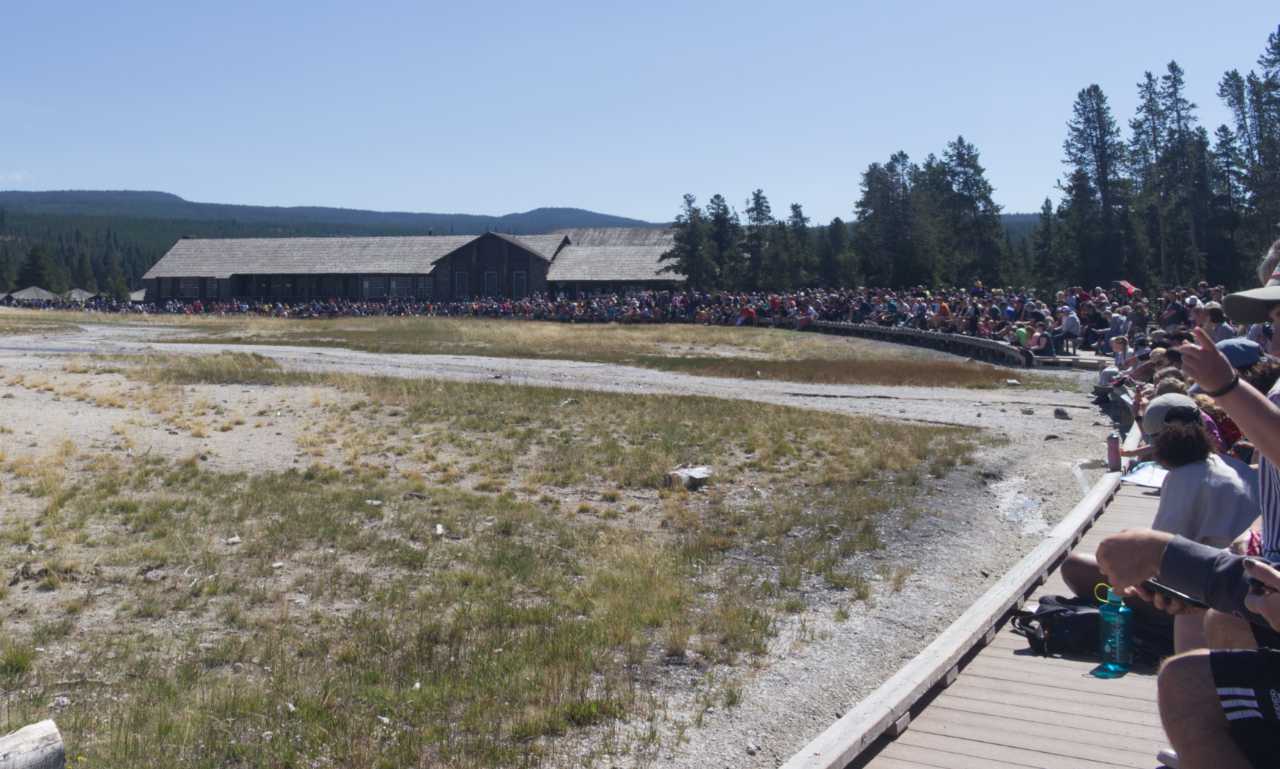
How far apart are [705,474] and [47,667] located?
9.02m

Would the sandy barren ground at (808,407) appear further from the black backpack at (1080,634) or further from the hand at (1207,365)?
the hand at (1207,365)

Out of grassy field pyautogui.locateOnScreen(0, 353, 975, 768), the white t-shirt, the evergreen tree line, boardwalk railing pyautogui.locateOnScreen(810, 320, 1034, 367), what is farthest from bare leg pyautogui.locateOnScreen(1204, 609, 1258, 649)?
the evergreen tree line

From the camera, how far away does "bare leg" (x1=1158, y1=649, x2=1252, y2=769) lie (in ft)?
11.3

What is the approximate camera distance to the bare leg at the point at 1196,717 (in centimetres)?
345

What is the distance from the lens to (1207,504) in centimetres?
592

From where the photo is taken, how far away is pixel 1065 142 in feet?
253

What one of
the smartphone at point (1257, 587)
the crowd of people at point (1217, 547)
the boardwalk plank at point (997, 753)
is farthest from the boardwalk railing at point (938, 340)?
the smartphone at point (1257, 587)

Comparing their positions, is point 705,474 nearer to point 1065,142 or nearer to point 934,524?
point 934,524

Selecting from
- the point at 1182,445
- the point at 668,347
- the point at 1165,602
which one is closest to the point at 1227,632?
the point at 1165,602

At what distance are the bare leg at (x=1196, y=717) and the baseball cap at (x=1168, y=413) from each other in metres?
3.02

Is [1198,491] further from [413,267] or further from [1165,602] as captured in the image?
[413,267]

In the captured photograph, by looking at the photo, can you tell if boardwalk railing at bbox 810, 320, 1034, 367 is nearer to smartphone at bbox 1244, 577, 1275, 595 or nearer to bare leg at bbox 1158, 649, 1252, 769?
bare leg at bbox 1158, 649, 1252, 769

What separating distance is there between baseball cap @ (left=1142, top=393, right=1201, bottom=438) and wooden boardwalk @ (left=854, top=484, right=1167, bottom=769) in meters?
1.38

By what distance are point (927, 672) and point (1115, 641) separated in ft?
3.89
